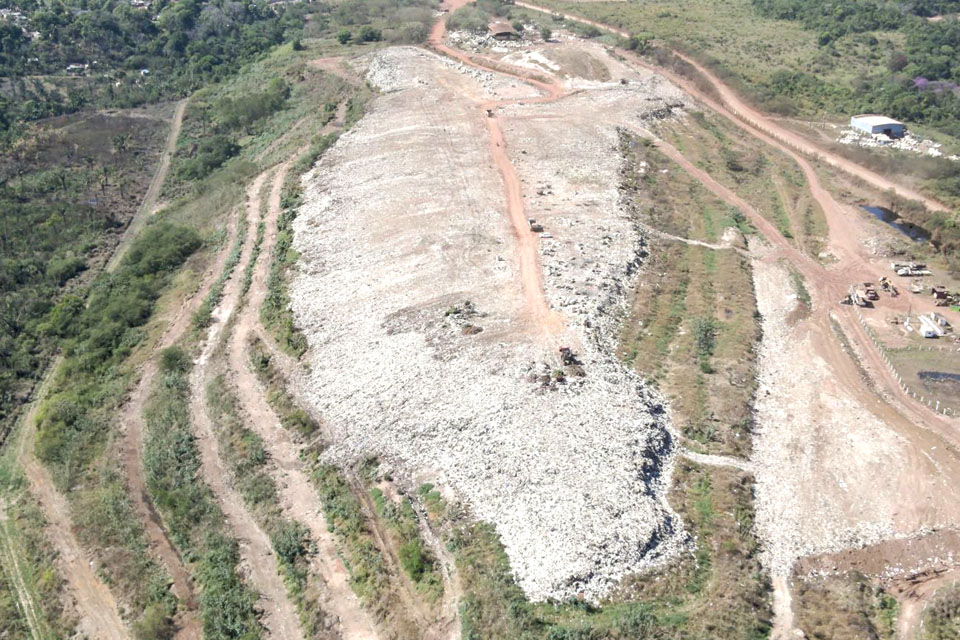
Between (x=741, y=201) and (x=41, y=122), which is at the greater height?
(x=41, y=122)

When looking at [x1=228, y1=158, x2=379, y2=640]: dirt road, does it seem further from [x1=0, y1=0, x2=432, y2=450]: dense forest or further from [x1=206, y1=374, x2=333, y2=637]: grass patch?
[x1=0, y1=0, x2=432, y2=450]: dense forest

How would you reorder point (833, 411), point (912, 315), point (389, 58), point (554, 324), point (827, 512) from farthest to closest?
point (389, 58), point (912, 315), point (554, 324), point (833, 411), point (827, 512)

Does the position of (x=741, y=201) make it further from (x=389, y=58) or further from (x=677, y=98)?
(x=389, y=58)

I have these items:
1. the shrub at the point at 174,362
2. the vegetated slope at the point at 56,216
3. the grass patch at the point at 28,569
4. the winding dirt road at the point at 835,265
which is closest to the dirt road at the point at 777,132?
the winding dirt road at the point at 835,265

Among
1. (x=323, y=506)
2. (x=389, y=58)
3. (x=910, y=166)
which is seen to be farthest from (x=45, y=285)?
(x=910, y=166)

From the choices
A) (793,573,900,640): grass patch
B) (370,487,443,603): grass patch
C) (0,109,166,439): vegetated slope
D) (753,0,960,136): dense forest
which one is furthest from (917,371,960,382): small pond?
(0,109,166,439): vegetated slope

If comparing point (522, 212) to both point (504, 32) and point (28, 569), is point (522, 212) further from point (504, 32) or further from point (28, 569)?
point (504, 32)

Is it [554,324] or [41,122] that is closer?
[554,324]
